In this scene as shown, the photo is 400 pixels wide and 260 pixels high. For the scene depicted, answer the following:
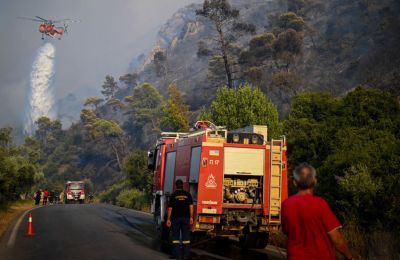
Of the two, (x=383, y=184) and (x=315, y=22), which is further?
(x=315, y=22)

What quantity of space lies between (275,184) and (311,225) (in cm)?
968

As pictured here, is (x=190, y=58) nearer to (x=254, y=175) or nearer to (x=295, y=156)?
(x=295, y=156)

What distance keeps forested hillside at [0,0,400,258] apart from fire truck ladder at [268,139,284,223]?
195cm

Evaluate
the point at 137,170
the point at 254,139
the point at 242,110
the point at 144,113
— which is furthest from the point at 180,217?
the point at 144,113

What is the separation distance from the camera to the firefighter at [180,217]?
510 inches

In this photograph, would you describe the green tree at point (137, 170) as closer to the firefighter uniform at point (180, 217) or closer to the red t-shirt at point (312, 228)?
the firefighter uniform at point (180, 217)

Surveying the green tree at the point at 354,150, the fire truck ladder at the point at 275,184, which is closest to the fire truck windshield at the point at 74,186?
the green tree at the point at 354,150

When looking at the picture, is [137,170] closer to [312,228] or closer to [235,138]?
[235,138]

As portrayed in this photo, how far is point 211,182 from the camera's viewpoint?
14.6 m

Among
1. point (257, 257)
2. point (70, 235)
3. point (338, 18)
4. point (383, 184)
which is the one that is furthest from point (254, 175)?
point (338, 18)

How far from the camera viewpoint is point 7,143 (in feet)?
122

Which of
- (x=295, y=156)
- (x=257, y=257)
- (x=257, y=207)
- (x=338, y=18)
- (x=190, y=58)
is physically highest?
(x=190, y=58)

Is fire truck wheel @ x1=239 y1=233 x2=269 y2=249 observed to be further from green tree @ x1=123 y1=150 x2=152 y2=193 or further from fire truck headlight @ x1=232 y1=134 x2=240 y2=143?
green tree @ x1=123 y1=150 x2=152 y2=193

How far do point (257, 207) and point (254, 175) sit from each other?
84 centimetres
